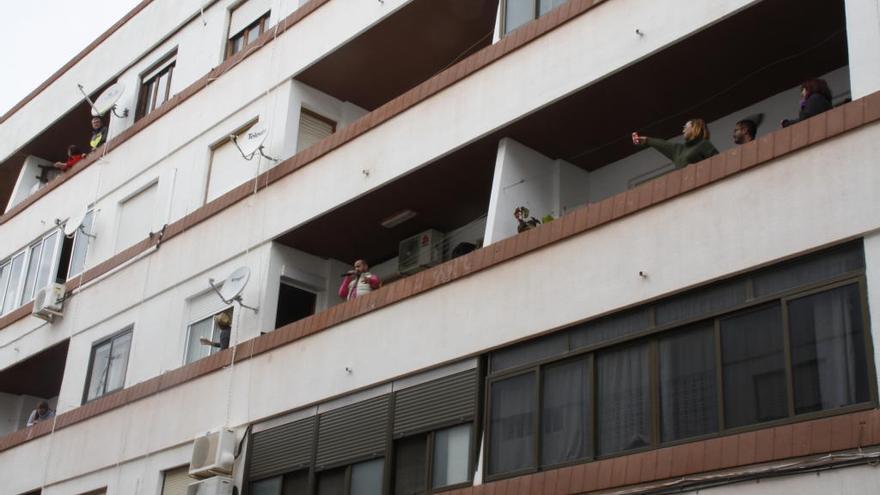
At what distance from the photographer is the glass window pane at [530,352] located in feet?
49.6

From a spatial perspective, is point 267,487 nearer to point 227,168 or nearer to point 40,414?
point 227,168

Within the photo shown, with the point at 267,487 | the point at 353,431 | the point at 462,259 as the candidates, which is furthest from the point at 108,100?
the point at 462,259

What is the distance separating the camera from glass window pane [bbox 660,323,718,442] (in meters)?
13.0

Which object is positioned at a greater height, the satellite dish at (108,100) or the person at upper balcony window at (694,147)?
the satellite dish at (108,100)

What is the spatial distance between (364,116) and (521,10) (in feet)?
12.5

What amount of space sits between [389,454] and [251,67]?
10.5 meters

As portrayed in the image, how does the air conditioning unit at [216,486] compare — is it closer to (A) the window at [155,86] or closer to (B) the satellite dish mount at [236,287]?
(B) the satellite dish mount at [236,287]

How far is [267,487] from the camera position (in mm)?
19469

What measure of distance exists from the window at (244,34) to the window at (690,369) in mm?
12309

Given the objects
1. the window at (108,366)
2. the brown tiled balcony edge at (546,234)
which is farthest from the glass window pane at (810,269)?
the window at (108,366)

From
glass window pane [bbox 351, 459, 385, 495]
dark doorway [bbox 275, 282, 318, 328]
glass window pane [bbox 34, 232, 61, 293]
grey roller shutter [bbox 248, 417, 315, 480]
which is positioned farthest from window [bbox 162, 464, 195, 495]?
glass window pane [bbox 34, 232, 61, 293]

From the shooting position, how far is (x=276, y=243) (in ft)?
72.5

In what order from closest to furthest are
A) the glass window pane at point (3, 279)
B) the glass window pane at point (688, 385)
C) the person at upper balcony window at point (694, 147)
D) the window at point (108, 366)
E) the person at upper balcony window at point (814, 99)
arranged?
1. the glass window pane at point (688, 385)
2. the person at upper balcony window at point (814, 99)
3. the person at upper balcony window at point (694, 147)
4. the window at point (108, 366)
5. the glass window pane at point (3, 279)

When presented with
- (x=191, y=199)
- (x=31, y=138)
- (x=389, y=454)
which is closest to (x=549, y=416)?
(x=389, y=454)
